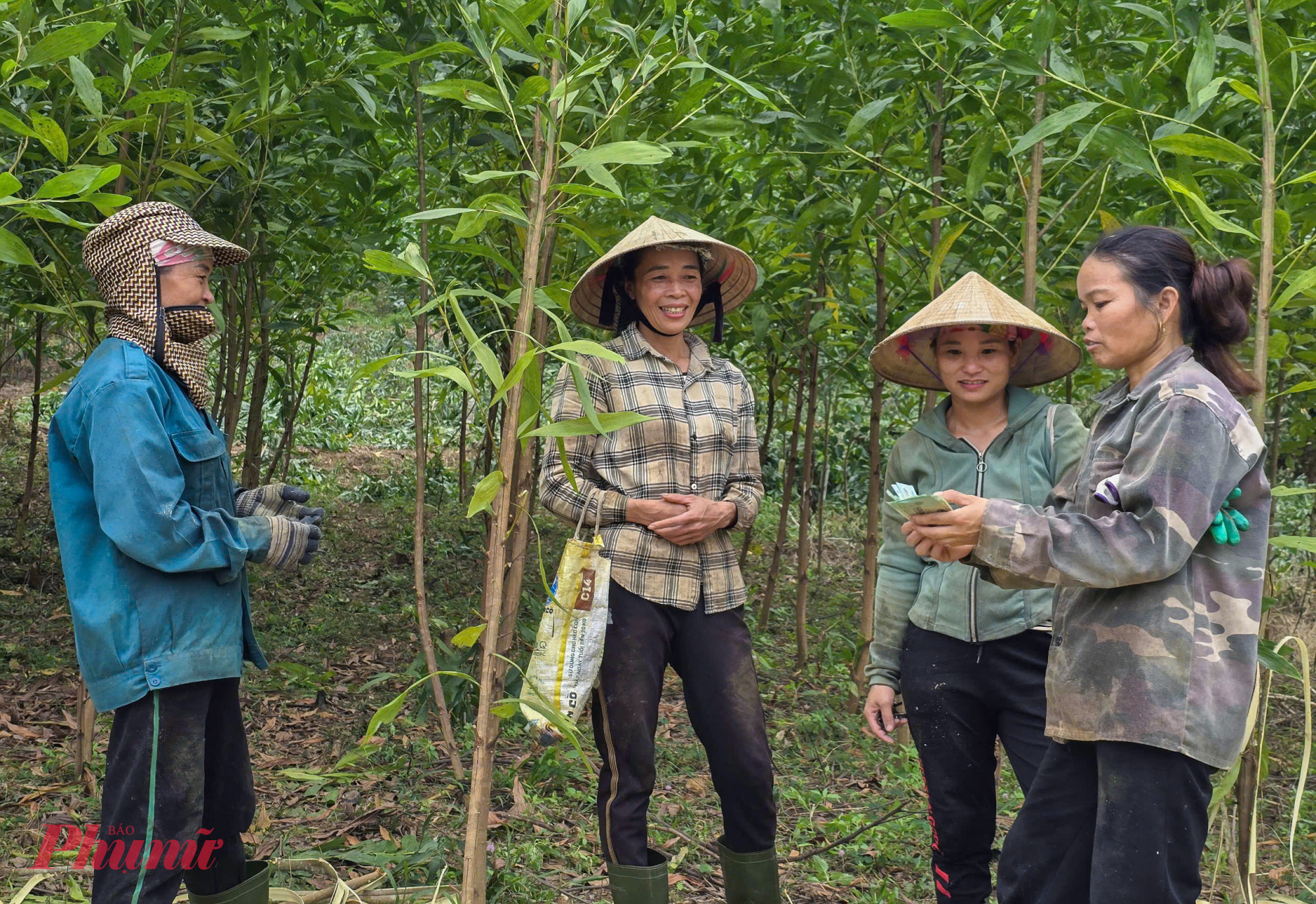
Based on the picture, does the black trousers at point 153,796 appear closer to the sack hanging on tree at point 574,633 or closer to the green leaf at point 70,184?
the sack hanging on tree at point 574,633

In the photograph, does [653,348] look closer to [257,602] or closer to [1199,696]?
[1199,696]

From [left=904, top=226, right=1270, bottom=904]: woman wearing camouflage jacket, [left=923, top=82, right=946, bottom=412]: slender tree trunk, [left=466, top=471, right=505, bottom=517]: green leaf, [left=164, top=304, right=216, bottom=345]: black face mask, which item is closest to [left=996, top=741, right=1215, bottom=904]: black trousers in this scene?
[left=904, top=226, right=1270, bottom=904]: woman wearing camouflage jacket

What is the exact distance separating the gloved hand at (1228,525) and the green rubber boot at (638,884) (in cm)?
146

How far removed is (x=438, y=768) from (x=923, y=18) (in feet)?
9.50

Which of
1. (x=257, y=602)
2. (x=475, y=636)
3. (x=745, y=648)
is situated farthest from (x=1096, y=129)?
(x=257, y=602)

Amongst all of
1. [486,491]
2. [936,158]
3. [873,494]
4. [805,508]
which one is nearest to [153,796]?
[486,491]

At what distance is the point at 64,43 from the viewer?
6.71ft

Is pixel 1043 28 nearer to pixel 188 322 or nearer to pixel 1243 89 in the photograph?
pixel 1243 89

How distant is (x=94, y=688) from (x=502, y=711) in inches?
42.1

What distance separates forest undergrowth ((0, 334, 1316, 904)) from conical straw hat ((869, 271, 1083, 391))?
980 mm

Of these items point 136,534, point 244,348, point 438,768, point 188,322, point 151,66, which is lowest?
point 438,768

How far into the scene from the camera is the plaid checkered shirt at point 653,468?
263 cm

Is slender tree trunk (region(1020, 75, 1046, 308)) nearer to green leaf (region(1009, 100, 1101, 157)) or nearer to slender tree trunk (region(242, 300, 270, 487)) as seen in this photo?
green leaf (region(1009, 100, 1101, 157))

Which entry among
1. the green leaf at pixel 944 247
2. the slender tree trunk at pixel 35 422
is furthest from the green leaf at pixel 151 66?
the slender tree trunk at pixel 35 422
